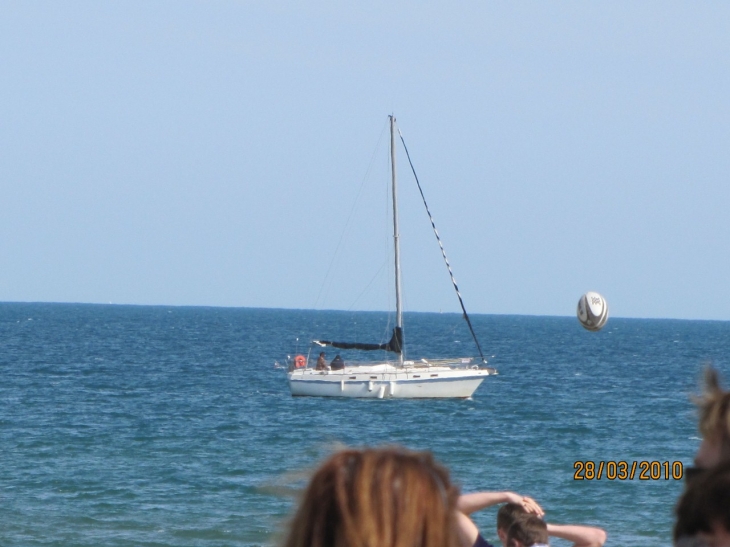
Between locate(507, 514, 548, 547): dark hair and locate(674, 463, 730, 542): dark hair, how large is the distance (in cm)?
249

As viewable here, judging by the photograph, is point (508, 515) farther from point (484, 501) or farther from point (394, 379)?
point (394, 379)

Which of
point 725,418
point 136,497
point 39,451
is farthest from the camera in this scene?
point 39,451

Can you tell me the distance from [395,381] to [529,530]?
31.1 meters

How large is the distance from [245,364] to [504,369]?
14.4 m

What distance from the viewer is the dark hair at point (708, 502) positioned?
76.4 inches

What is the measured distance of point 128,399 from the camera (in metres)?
38.3

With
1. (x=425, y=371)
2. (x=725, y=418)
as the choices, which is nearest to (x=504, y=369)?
(x=425, y=371)

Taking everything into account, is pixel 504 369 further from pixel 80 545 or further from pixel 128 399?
pixel 80 545

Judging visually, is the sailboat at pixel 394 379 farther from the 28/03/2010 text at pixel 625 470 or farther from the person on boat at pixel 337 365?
the 28/03/2010 text at pixel 625 470

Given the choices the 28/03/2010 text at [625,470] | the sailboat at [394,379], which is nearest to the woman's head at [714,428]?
the 28/03/2010 text at [625,470]

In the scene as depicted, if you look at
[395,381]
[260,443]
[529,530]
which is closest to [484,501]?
[529,530]

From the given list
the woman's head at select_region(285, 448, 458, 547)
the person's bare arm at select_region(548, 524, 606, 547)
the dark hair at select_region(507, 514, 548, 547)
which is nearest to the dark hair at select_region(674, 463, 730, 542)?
the woman's head at select_region(285, 448, 458, 547)

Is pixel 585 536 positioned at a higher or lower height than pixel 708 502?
lower

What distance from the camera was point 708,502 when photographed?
1.97 m
